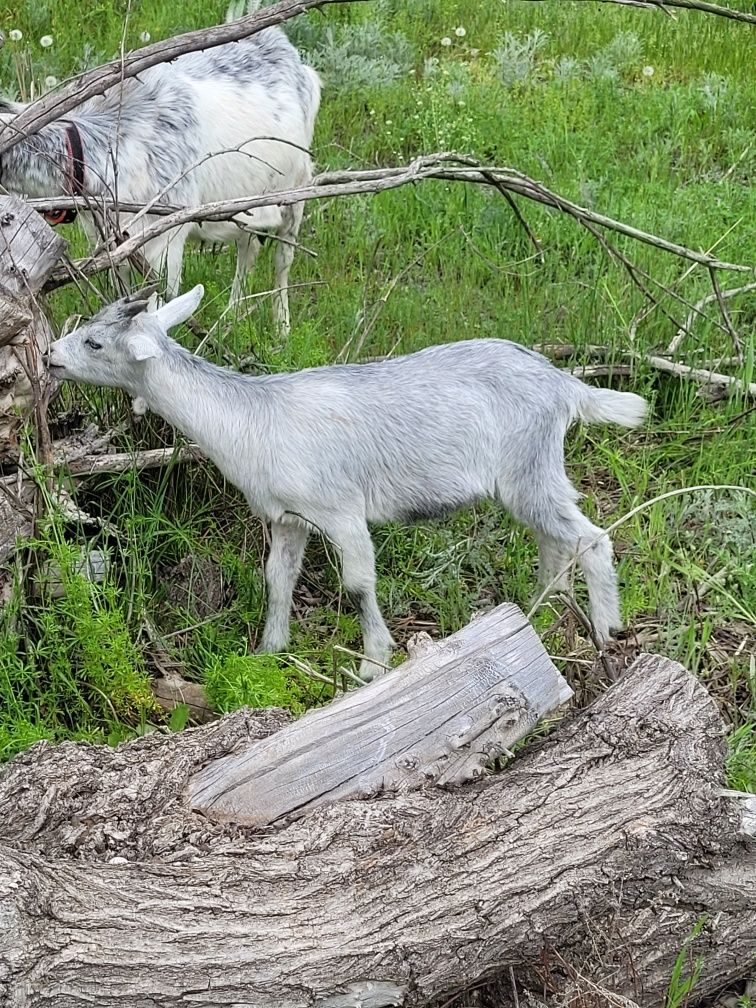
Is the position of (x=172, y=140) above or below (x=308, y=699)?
above

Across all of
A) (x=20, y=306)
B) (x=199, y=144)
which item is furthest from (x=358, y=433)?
(x=199, y=144)

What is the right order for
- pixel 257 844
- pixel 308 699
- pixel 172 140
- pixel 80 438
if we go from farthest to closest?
pixel 172 140, pixel 80 438, pixel 308 699, pixel 257 844

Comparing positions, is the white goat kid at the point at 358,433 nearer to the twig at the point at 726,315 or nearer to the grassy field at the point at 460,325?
the grassy field at the point at 460,325

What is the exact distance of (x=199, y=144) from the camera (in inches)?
257

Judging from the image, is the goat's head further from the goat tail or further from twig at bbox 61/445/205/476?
the goat tail

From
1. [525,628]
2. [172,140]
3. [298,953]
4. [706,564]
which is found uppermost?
[172,140]

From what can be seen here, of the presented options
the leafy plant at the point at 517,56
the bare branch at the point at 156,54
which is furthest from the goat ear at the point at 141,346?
the leafy plant at the point at 517,56

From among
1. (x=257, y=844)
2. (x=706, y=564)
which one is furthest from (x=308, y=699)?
(x=706, y=564)

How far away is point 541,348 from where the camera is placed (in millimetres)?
6047

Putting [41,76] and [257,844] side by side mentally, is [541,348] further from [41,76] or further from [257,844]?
[41,76]

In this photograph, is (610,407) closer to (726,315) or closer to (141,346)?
(726,315)

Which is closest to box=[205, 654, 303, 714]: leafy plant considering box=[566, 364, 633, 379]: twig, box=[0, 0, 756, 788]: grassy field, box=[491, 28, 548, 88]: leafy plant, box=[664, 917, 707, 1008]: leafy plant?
box=[0, 0, 756, 788]: grassy field

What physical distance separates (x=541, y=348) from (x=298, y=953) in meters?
3.71

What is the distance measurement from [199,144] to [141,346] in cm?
258
